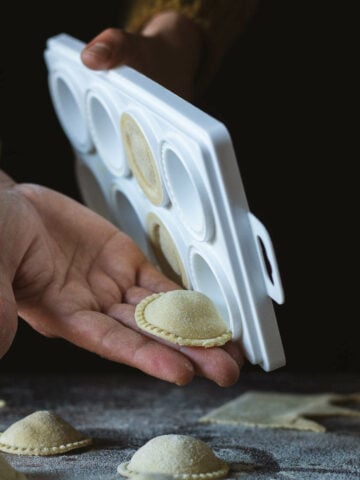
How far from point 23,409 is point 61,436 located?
356 mm

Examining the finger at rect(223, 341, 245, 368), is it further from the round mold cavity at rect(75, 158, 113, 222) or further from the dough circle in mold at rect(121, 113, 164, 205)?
the round mold cavity at rect(75, 158, 113, 222)

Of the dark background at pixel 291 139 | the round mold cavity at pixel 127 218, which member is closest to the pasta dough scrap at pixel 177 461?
the round mold cavity at pixel 127 218

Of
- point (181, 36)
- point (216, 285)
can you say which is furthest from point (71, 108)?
point (216, 285)

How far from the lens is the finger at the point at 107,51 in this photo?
1.33 m

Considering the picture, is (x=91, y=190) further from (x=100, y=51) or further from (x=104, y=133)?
(x=100, y=51)

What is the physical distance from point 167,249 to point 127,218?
0.17m

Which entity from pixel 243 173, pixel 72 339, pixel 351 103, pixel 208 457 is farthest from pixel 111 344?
pixel 351 103

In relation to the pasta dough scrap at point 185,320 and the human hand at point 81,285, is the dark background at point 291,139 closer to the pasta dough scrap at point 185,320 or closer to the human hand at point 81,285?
the human hand at point 81,285

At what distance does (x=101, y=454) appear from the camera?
1.15 metres

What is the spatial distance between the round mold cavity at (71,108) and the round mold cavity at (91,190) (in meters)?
0.06

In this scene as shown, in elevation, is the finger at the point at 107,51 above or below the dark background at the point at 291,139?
above

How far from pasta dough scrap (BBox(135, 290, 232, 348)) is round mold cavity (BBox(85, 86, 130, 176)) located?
281 millimetres

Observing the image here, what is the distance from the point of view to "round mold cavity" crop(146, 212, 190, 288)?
129 centimetres

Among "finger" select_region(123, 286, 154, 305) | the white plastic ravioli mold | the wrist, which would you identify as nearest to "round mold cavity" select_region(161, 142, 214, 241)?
the white plastic ravioli mold
